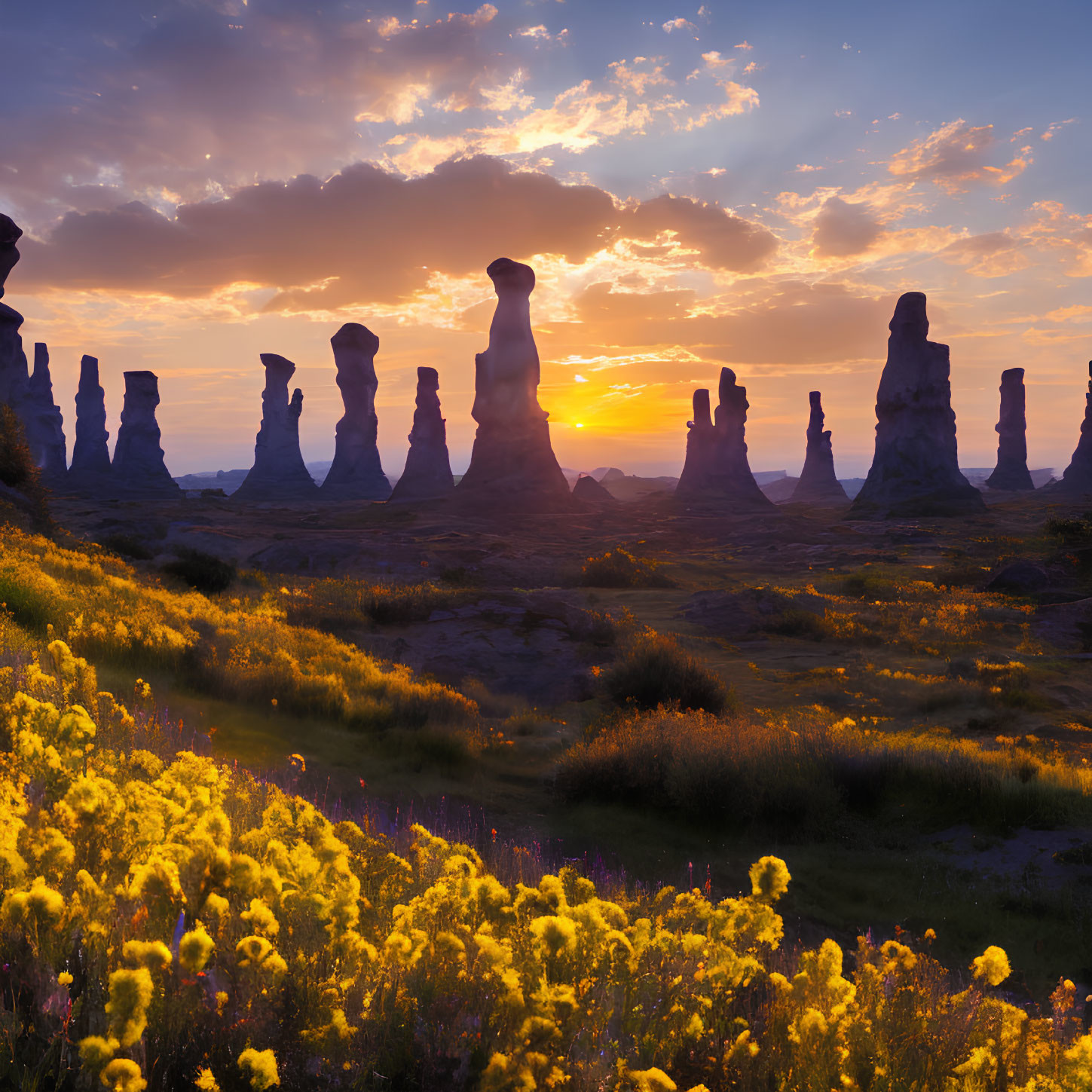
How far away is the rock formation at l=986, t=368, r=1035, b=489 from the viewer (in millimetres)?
77062

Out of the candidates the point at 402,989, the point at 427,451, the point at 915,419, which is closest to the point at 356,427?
the point at 427,451

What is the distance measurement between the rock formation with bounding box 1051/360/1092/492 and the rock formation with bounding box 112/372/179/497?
85664 mm

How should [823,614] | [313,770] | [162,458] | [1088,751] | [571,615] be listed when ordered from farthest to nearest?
[162,458] → [823,614] → [571,615] → [1088,751] → [313,770]

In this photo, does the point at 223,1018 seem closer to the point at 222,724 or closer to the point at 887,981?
the point at 887,981

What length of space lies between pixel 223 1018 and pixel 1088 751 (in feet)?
32.1

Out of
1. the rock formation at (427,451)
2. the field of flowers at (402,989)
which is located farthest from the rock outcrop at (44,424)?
the field of flowers at (402,989)

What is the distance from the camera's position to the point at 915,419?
176 ft

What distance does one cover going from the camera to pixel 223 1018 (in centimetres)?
227

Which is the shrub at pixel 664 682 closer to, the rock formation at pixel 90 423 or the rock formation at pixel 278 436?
the rock formation at pixel 278 436

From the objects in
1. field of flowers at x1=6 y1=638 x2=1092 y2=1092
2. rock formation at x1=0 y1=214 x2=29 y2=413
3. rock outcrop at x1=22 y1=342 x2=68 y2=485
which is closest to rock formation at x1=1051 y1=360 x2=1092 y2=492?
field of flowers at x1=6 y1=638 x2=1092 y2=1092

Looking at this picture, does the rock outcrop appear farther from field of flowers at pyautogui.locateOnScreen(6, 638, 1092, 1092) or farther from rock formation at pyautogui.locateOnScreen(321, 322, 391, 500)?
field of flowers at pyautogui.locateOnScreen(6, 638, 1092, 1092)

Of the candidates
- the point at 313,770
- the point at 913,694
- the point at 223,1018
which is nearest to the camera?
the point at 223,1018

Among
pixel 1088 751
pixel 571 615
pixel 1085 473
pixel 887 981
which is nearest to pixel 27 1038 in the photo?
pixel 887 981

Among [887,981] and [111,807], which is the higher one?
[111,807]
